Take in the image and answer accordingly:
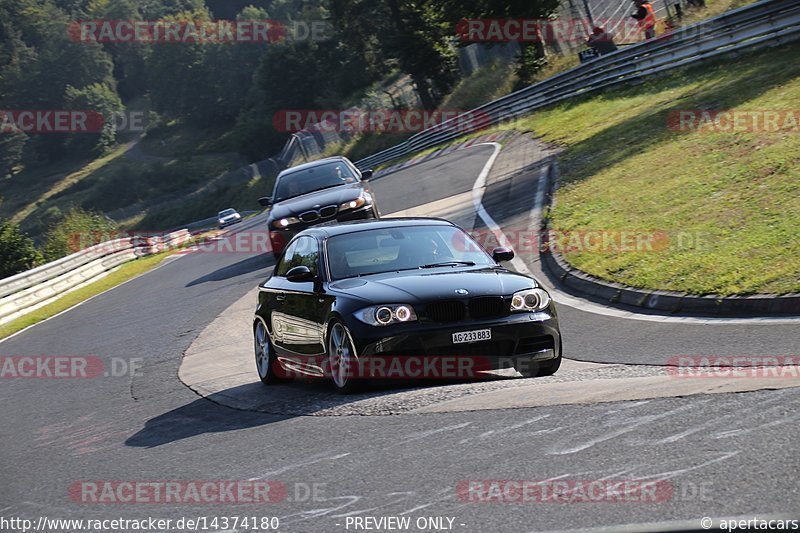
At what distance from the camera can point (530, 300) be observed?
9133mm

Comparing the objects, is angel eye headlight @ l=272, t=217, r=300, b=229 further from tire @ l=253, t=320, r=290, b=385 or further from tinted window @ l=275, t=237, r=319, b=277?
tire @ l=253, t=320, r=290, b=385

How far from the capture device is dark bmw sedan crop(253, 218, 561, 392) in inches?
342

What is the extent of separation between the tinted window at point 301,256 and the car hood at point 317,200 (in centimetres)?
823

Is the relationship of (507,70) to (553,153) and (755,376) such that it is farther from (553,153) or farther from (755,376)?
(755,376)

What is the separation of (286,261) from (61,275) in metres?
22.0

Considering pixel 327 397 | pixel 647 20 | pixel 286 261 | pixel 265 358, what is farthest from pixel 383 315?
pixel 647 20

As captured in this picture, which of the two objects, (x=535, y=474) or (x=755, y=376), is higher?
(x=535, y=474)

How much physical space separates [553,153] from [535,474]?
22.5m

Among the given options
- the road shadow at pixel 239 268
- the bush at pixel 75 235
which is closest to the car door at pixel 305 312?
the road shadow at pixel 239 268

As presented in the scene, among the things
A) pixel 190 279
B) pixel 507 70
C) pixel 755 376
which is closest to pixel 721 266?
pixel 755 376

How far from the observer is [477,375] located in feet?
30.1

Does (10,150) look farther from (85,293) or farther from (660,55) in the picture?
(660,55)

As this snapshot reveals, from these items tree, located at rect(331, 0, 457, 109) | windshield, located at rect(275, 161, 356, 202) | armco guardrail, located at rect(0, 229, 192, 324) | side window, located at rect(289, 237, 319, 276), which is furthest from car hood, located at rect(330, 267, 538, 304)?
tree, located at rect(331, 0, 457, 109)

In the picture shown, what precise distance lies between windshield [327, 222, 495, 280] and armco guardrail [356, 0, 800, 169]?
18.7 meters
